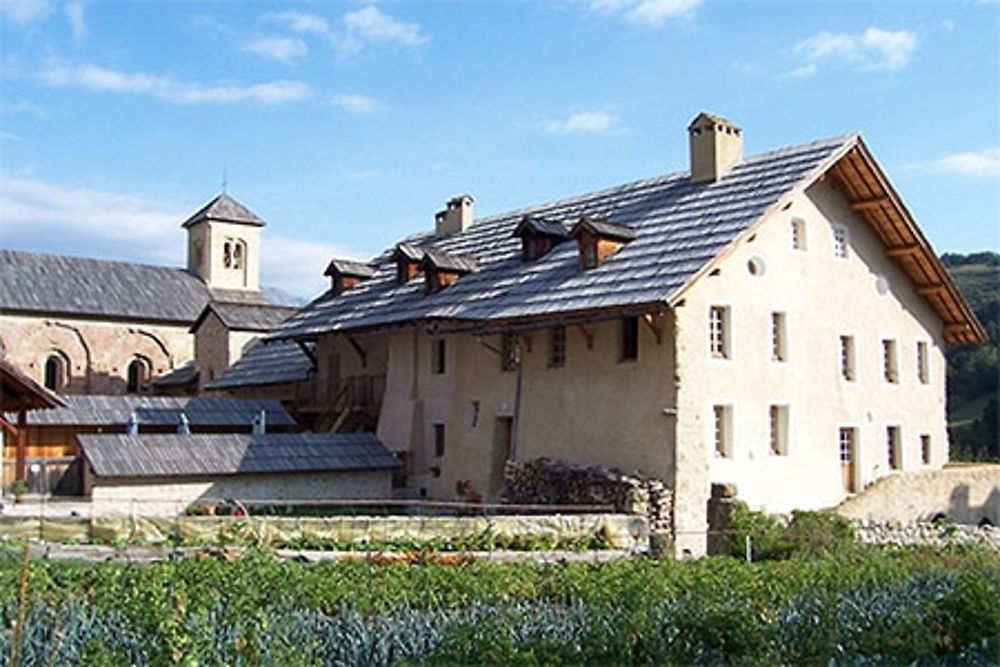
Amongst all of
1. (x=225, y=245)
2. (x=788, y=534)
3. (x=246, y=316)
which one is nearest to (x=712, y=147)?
(x=788, y=534)

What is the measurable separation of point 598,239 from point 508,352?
167 inches

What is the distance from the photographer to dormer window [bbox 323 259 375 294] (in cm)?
3491

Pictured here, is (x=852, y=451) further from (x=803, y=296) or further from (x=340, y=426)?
(x=340, y=426)

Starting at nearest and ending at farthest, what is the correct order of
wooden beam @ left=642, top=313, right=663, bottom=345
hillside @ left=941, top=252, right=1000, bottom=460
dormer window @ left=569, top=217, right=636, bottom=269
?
wooden beam @ left=642, top=313, right=663, bottom=345
dormer window @ left=569, top=217, right=636, bottom=269
hillside @ left=941, top=252, right=1000, bottom=460

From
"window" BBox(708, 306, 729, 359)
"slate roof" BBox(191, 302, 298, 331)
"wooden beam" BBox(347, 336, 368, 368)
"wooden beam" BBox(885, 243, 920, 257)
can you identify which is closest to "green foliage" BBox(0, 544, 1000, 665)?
"window" BBox(708, 306, 729, 359)

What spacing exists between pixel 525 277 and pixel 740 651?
18.1 metres

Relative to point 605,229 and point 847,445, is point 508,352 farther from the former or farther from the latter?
point 847,445

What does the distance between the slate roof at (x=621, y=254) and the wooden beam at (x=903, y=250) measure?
399cm

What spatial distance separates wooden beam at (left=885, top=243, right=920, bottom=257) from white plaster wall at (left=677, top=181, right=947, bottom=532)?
0.64ft

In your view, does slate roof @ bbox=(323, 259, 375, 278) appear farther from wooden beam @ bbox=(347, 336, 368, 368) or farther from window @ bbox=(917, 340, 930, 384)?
window @ bbox=(917, 340, 930, 384)

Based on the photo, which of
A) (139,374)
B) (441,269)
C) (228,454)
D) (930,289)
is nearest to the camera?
(228,454)

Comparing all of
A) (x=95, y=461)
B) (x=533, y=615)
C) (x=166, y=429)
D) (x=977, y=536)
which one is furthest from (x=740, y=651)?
(x=166, y=429)

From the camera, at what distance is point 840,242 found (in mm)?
26625

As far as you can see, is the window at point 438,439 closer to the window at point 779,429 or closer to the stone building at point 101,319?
the window at point 779,429
